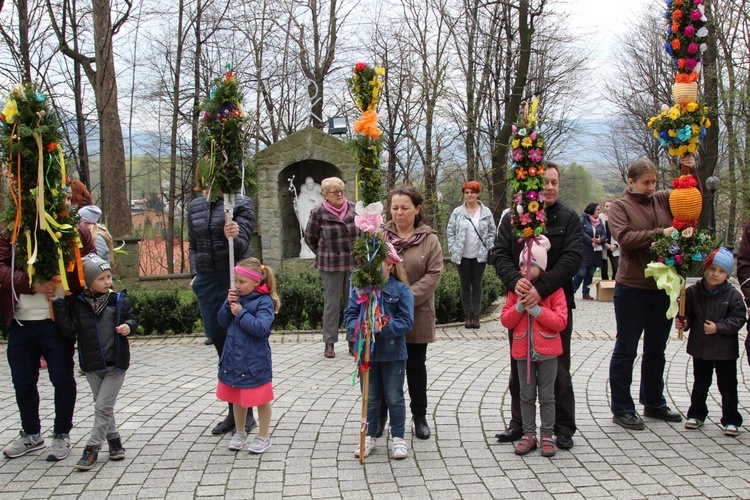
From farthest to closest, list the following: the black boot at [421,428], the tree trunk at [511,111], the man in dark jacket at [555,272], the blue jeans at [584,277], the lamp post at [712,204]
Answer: the tree trunk at [511,111] < the blue jeans at [584,277] < the lamp post at [712,204] < the black boot at [421,428] < the man in dark jacket at [555,272]

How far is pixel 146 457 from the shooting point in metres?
4.74

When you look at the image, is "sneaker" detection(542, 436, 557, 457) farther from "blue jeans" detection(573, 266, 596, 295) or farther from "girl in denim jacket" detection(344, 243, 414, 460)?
"blue jeans" detection(573, 266, 596, 295)

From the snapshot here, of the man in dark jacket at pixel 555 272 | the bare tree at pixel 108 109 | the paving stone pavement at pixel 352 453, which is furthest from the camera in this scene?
the bare tree at pixel 108 109

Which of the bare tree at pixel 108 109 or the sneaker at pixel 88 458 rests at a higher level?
the bare tree at pixel 108 109

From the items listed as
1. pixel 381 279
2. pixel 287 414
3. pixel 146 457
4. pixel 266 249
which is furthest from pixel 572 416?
pixel 266 249

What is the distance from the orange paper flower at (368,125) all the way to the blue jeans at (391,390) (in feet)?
4.96

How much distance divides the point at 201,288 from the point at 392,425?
192 cm

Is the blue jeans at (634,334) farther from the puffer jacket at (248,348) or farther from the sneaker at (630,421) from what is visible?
the puffer jacket at (248,348)

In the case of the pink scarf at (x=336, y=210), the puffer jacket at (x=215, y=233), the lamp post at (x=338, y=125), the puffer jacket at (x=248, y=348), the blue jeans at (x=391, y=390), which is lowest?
the blue jeans at (x=391, y=390)

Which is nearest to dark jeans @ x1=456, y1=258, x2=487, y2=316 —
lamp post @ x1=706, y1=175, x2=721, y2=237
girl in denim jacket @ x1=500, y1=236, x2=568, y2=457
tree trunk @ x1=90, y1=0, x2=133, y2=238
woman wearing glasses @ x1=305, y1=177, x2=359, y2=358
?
woman wearing glasses @ x1=305, y1=177, x2=359, y2=358

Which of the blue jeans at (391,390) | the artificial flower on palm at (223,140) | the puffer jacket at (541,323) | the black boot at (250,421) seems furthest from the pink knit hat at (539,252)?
the black boot at (250,421)

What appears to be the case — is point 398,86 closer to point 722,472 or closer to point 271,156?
point 271,156

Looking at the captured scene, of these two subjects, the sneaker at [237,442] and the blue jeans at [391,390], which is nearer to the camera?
the blue jeans at [391,390]

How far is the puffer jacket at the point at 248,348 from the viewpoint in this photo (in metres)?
4.72
